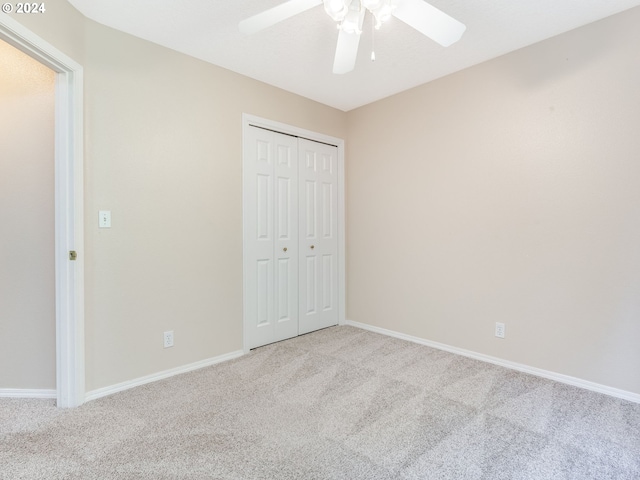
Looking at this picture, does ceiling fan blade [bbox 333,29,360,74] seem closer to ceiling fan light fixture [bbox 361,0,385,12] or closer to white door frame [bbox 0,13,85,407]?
ceiling fan light fixture [bbox 361,0,385,12]

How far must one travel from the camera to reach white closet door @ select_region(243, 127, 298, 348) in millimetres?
2955

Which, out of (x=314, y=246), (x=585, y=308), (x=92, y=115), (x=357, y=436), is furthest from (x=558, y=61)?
(x=92, y=115)

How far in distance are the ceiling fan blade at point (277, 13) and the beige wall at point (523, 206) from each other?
5.99ft

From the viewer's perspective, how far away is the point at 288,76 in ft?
9.42

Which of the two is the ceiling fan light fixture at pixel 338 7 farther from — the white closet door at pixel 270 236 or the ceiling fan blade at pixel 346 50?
the white closet door at pixel 270 236

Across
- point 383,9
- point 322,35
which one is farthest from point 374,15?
point 322,35

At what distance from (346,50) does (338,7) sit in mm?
333

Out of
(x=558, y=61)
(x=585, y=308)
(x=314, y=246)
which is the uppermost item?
(x=558, y=61)

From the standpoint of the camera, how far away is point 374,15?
1520 millimetres

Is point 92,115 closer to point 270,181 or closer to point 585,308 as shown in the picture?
point 270,181

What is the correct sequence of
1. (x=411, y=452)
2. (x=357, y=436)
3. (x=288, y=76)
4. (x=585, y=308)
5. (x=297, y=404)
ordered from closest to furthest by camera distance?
(x=411, y=452) < (x=357, y=436) < (x=297, y=404) < (x=585, y=308) < (x=288, y=76)

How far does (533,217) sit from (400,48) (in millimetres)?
1595

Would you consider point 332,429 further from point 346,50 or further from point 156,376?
point 346,50

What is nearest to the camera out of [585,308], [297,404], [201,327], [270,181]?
[297,404]
